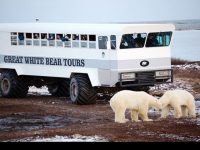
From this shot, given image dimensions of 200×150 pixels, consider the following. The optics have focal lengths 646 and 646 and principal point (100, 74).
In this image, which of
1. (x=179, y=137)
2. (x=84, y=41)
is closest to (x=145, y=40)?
(x=84, y=41)

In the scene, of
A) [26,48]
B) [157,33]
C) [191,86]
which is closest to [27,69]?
[26,48]

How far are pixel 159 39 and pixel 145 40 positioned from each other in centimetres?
62

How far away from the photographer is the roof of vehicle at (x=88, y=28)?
54.9 ft

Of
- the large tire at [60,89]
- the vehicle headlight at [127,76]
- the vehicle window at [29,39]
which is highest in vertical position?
the vehicle window at [29,39]

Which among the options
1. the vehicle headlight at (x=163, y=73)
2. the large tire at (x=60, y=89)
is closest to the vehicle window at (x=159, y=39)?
the vehicle headlight at (x=163, y=73)

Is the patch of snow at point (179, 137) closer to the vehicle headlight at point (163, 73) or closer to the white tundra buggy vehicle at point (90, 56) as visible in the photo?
the white tundra buggy vehicle at point (90, 56)

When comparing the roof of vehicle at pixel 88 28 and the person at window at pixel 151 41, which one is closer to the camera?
the roof of vehicle at pixel 88 28

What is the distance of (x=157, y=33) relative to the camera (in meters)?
17.6

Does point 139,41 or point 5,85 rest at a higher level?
point 139,41

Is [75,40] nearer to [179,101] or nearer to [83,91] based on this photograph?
[83,91]

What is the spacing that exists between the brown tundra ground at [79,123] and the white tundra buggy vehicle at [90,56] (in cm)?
70

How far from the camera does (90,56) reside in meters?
17.4
